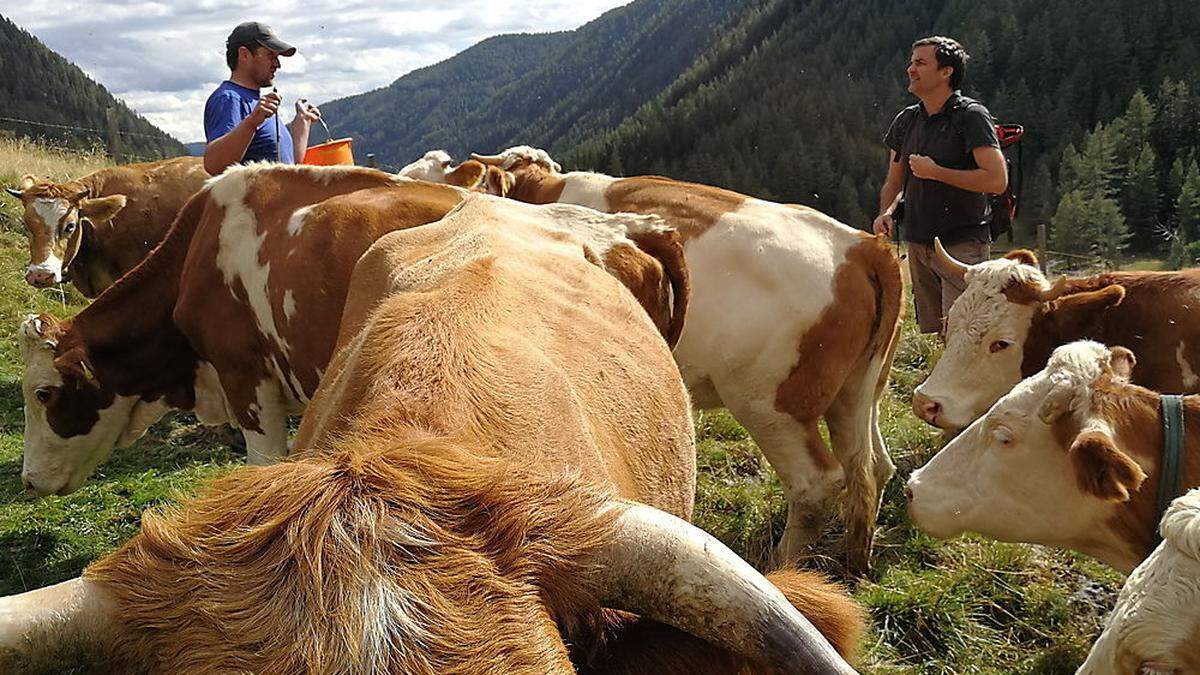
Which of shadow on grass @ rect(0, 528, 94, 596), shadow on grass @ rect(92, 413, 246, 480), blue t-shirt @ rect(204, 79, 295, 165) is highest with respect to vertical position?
blue t-shirt @ rect(204, 79, 295, 165)

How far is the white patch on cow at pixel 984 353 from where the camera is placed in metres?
4.57

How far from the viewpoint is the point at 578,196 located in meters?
5.84

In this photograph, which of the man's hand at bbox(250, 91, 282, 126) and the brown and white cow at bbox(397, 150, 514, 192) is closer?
the man's hand at bbox(250, 91, 282, 126)

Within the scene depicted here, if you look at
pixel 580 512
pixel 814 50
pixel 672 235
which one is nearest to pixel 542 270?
pixel 672 235

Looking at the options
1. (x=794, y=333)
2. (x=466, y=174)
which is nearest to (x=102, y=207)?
(x=466, y=174)

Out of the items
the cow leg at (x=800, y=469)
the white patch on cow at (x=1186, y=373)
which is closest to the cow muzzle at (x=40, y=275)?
the cow leg at (x=800, y=469)

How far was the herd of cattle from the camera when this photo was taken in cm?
126

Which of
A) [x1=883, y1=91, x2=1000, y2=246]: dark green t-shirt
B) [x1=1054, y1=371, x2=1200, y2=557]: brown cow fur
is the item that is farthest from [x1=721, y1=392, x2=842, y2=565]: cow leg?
[x1=883, y1=91, x2=1000, y2=246]: dark green t-shirt

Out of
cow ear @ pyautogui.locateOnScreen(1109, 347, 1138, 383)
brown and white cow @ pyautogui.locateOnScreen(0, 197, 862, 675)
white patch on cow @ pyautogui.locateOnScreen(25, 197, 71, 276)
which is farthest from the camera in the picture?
white patch on cow @ pyautogui.locateOnScreen(25, 197, 71, 276)

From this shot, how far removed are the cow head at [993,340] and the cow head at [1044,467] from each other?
962mm

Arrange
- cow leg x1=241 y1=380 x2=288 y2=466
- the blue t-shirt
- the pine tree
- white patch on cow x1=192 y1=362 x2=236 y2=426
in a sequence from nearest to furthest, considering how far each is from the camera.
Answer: cow leg x1=241 y1=380 x2=288 y2=466 < white patch on cow x1=192 y1=362 x2=236 y2=426 < the blue t-shirt < the pine tree

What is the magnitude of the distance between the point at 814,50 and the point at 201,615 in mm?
116335

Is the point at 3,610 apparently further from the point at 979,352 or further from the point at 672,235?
the point at 979,352

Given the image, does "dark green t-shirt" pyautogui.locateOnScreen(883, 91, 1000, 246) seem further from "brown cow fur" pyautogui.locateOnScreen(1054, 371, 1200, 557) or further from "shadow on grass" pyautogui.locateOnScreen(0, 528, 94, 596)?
"shadow on grass" pyautogui.locateOnScreen(0, 528, 94, 596)
